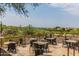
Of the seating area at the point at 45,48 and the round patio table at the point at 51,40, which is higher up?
the round patio table at the point at 51,40

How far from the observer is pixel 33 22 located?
3.17 metres

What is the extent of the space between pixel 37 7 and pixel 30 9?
0.07m

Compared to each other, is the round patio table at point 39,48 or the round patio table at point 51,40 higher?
the round patio table at point 51,40

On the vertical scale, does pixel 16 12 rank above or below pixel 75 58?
above

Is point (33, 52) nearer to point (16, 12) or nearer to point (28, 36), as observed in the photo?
point (28, 36)

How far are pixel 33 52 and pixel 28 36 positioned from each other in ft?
0.53

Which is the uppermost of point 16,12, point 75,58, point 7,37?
point 16,12

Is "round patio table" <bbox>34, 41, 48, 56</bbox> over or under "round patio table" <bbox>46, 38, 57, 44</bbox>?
under

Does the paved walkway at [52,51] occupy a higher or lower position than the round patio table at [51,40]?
lower

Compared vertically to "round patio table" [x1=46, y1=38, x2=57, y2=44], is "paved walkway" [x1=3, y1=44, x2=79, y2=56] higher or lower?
lower

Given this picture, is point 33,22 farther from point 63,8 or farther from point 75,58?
point 75,58

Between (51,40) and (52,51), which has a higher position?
(51,40)

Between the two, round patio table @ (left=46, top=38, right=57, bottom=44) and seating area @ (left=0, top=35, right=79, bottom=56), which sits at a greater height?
round patio table @ (left=46, top=38, right=57, bottom=44)

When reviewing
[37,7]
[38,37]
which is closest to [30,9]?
[37,7]
